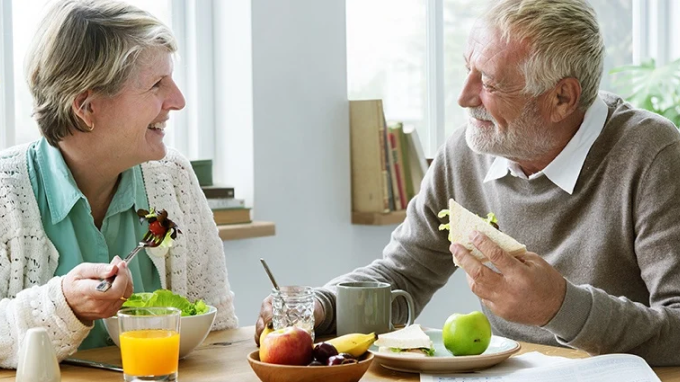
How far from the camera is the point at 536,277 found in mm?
1603

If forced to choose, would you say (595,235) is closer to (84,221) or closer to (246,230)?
(84,221)

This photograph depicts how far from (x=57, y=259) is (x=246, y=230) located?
1.10 metres

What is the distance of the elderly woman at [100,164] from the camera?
1.92m

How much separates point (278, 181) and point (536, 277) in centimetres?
169

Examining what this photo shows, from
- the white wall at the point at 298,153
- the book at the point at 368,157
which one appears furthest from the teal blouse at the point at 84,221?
the book at the point at 368,157

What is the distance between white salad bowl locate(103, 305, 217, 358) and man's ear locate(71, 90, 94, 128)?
1.78 ft

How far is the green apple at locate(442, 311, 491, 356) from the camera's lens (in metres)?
1.61

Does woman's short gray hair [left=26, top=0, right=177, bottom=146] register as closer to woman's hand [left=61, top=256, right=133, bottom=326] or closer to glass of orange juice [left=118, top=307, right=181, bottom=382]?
woman's hand [left=61, top=256, right=133, bottom=326]

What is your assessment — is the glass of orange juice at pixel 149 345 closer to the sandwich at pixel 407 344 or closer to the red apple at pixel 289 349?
the red apple at pixel 289 349

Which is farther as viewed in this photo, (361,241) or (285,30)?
(361,241)

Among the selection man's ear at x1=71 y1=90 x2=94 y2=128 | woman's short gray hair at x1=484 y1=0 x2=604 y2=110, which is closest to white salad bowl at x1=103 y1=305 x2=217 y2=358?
man's ear at x1=71 y1=90 x2=94 y2=128

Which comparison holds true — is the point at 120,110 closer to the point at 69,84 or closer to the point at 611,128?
the point at 69,84

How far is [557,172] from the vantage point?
6.63ft

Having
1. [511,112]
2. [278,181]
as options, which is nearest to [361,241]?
[278,181]
